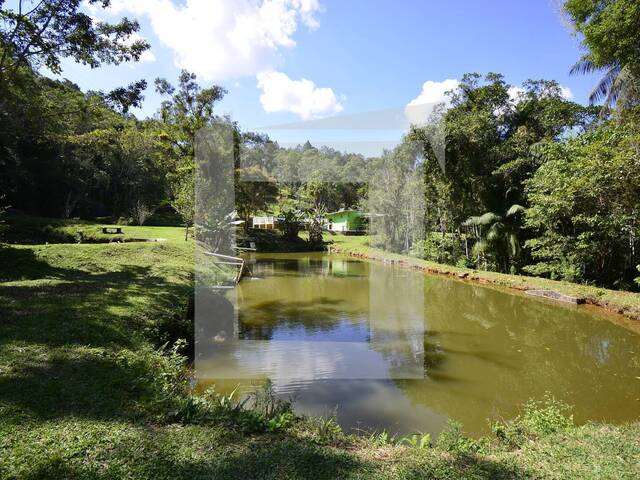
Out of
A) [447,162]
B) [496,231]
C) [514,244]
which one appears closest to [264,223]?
[447,162]

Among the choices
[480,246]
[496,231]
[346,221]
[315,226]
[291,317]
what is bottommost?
[291,317]

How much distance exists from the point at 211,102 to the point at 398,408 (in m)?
14.9

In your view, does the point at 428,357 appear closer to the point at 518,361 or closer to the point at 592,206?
the point at 518,361

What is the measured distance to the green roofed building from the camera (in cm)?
2548

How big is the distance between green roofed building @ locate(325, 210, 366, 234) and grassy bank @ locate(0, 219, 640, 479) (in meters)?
21.7

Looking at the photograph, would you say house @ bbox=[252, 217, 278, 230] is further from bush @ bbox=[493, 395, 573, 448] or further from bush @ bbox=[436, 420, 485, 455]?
bush @ bbox=[436, 420, 485, 455]

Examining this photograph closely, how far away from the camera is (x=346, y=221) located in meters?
26.4

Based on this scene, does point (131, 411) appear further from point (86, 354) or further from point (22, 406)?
point (86, 354)

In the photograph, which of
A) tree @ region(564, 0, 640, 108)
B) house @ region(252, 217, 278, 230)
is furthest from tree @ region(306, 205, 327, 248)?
tree @ region(564, 0, 640, 108)

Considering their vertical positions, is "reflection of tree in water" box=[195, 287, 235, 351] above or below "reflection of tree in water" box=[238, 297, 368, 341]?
above

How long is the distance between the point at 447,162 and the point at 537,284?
5.74m

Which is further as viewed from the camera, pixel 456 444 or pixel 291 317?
pixel 291 317

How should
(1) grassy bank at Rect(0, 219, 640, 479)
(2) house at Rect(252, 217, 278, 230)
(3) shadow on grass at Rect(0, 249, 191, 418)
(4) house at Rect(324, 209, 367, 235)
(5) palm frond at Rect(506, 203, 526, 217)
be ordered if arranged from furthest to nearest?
(2) house at Rect(252, 217, 278, 230) < (4) house at Rect(324, 209, 367, 235) < (5) palm frond at Rect(506, 203, 526, 217) < (3) shadow on grass at Rect(0, 249, 191, 418) < (1) grassy bank at Rect(0, 219, 640, 479)

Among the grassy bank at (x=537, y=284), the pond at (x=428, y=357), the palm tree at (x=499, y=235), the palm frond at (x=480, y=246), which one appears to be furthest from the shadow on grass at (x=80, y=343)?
the palm frond at (x=480, y=246)
